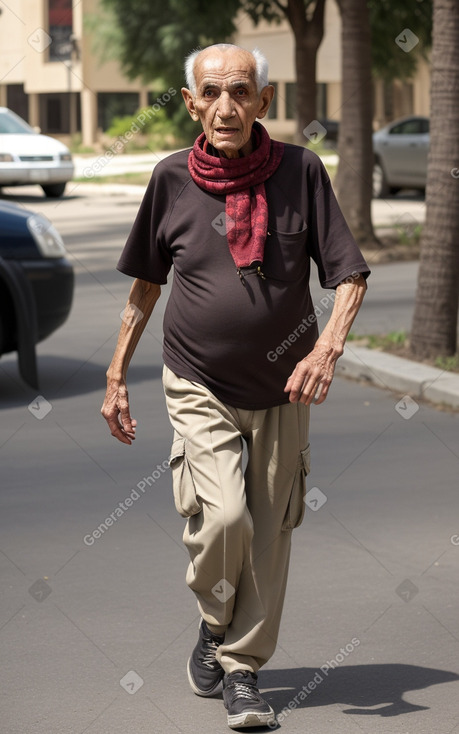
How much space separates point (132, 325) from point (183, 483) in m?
0.57

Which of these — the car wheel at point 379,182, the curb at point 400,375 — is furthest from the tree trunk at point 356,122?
the car wheel at point 379,182

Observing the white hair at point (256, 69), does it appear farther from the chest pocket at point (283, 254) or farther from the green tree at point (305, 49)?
the green tree at point (305, 49)

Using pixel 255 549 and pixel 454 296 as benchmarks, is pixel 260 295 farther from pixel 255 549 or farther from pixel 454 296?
pixel 454 296

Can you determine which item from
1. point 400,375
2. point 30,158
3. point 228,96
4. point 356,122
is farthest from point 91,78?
point 228,96

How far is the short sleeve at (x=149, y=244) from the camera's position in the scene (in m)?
4.30

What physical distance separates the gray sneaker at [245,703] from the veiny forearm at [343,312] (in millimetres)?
1043

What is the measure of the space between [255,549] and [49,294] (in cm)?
592

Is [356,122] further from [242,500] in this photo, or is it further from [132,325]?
[242,500]

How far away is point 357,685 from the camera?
14.9 ft

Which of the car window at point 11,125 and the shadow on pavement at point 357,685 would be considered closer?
the shadow on pavement at point 357,685

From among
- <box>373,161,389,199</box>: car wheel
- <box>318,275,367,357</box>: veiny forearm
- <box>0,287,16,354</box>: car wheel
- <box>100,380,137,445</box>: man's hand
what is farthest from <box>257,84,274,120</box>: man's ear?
<box>373,161,389,199</box>: car wheel

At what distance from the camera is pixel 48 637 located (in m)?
5.05

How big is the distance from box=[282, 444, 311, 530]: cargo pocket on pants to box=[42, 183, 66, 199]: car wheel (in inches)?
1025

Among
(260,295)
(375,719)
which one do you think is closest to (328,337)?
(260,295)
